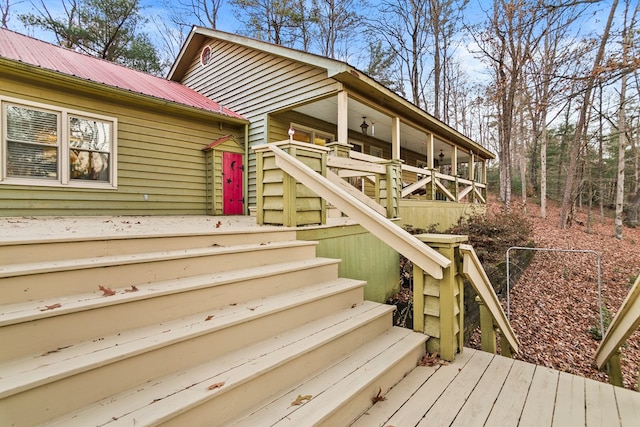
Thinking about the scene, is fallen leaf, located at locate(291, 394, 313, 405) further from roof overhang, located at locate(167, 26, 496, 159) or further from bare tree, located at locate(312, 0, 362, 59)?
bare tree, located at locate(312, 0, 362, 59)

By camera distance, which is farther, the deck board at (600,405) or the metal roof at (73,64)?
the metal roof at (73,64)

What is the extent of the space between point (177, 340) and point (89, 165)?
572 centimetres

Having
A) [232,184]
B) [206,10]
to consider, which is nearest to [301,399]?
[232,184]

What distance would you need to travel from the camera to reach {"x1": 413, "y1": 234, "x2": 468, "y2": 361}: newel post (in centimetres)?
217

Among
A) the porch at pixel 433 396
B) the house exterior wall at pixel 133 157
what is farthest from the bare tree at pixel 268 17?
the porch at pixel 433 396

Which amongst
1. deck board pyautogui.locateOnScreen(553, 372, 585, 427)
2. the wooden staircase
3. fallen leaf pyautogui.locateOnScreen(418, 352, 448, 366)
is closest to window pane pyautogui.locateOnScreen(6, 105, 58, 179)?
the wooden staircase

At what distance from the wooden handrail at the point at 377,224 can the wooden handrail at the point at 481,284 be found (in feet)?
0.83

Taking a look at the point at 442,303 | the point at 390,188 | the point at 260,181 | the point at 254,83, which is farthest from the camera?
the point at 254,83

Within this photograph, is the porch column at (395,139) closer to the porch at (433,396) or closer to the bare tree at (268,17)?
the porch at (433,396)

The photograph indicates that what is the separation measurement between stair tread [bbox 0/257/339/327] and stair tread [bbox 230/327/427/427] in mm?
810

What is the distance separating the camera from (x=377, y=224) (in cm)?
235

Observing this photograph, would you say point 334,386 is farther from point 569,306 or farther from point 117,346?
point 569,306

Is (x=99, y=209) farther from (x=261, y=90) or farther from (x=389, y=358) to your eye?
(x=389, y=358)

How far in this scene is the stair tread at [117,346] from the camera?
3.79ft
